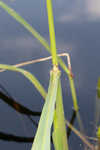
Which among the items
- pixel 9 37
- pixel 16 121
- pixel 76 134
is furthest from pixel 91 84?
pixel 9 37

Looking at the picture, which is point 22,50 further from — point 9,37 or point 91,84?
point 91,84

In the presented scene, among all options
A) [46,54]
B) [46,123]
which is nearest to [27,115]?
[46,54]

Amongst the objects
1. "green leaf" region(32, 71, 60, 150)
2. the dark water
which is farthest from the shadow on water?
"green leaf" region(32, 71, 60, 150)

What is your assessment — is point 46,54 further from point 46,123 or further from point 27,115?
point 46,123

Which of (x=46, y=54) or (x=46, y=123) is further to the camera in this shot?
(x=46, y=54)

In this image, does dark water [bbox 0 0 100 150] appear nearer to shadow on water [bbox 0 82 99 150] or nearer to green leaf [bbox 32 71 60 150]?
shadow on water [bbox 0 82 99 150]
